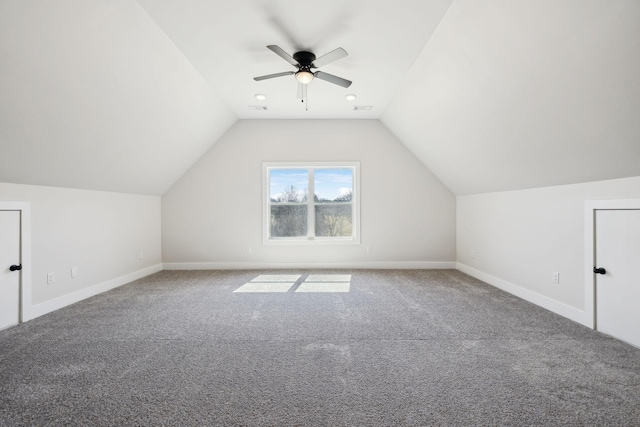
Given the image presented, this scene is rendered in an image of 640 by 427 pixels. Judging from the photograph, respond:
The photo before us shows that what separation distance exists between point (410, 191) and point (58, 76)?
5054 mm

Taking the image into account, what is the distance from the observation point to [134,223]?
4.85 metres

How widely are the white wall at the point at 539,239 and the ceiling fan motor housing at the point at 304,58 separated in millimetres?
3012

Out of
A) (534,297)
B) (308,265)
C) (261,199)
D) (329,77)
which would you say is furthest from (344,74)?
(534,297)

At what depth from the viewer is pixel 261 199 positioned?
18.5 feet

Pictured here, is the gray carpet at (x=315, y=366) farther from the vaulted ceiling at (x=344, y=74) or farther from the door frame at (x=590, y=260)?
the vaulted ceiling at (x=344, y=74)

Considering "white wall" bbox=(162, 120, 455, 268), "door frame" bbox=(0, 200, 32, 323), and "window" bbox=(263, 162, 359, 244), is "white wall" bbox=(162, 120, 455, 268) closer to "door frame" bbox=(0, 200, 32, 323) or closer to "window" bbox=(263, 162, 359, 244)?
"window" bbox=(263, 162, 359, 244)

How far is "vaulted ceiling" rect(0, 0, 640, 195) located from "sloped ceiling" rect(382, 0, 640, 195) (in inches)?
0.5

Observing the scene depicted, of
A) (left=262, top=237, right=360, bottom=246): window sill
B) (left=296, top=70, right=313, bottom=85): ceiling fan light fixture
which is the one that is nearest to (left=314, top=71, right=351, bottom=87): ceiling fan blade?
(left=296, top=70, right=313, bottom=85): ceiling fan light fixture

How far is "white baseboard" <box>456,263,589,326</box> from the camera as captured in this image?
9.78 feet

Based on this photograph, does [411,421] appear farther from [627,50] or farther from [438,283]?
[438,283]

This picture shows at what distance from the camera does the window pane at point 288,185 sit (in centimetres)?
579

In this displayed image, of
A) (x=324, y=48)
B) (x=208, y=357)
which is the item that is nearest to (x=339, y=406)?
(x=208, y=357)

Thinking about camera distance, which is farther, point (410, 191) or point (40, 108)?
point (410, 191)

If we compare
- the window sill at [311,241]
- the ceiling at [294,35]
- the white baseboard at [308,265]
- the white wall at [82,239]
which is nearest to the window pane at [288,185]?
the window sill at [311,241]
